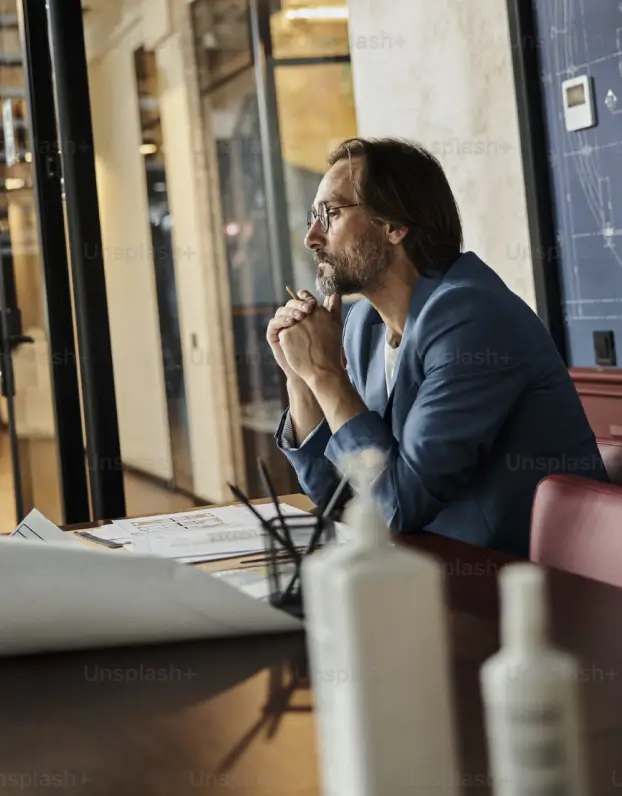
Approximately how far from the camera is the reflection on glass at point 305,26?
4844 mm

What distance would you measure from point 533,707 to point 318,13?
185 inches

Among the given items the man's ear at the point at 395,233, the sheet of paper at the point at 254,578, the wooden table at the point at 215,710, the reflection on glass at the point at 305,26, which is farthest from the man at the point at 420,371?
the reflection on glass at the point at 305,26

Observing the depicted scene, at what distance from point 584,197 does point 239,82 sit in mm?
2183

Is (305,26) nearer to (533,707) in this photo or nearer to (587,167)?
(587,167)

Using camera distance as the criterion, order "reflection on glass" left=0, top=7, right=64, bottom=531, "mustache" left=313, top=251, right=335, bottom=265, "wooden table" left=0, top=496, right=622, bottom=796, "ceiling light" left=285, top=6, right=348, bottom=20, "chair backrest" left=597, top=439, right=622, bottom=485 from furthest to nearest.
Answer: "ceiling light" left=285, top=6, right=348, bottom=20, "reflection on glass" left=0, top=7, right=64, bottom=531, "mustache" left=313, top=251, right=335, bottom=265, "chair backrest" left=597, top=439, right=622, bottom=485, "wooden table" left=0, top=496, right=622, bottom=796

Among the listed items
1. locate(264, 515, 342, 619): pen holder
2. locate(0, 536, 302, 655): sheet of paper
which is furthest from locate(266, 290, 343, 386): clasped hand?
locate(0, 536, 302, 655): sheet of paper

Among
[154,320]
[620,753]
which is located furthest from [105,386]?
[620,753]

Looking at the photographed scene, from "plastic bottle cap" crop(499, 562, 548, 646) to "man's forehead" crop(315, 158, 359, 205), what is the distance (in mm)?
1859

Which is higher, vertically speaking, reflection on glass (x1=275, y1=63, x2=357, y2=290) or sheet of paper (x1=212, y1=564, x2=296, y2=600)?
reflection on glass (x1=275, y1=63, x2=357, y2=290)

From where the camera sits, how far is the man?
1.90m

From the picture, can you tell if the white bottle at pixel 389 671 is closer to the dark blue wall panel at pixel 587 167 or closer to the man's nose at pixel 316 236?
the man's nose at pixel 316 236

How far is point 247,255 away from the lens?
498 centimetres

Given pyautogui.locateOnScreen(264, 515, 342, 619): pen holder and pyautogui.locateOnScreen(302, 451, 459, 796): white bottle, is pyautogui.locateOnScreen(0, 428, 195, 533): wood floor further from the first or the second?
pyautogui.locateOnScreen(302, 451, 459, 796): white bottle

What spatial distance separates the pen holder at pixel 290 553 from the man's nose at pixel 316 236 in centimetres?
110
